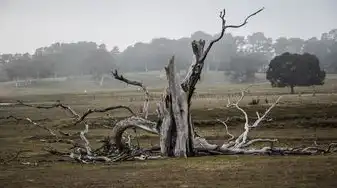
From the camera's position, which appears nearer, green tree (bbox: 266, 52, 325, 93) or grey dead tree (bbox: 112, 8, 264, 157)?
grey dead tree (bbox: 112, 8, 264, 157)

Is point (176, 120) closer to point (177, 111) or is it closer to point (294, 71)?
point (177, 111)

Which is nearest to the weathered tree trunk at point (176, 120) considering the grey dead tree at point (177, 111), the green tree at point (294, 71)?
the grey dead tree at point (177, 111)

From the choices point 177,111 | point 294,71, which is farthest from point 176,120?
point 294,71

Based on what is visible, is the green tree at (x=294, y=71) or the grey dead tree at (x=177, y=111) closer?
the grey dead tree at (x=177, y=111)

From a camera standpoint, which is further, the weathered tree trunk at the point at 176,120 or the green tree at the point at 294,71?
the green tree at the point at 294,71

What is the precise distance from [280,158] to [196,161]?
9.56 ft

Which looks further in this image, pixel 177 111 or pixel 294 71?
pixel 294 71

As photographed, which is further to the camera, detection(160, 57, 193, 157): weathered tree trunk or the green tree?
the green tree

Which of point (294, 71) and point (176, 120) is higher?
point (294, 71)

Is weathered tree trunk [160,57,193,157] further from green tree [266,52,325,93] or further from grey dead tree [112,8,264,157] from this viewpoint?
green tree [266,52,325,93]

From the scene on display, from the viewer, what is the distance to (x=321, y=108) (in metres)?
44.3

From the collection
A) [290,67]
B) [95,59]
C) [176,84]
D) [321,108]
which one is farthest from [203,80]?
[176,84]

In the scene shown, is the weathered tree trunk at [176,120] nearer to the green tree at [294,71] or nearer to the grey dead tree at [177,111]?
the grey dead tree at [177,111]

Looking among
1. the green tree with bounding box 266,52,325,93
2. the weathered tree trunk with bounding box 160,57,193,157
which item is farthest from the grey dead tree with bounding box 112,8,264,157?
the green tree with bounding box 266,52,325,93
